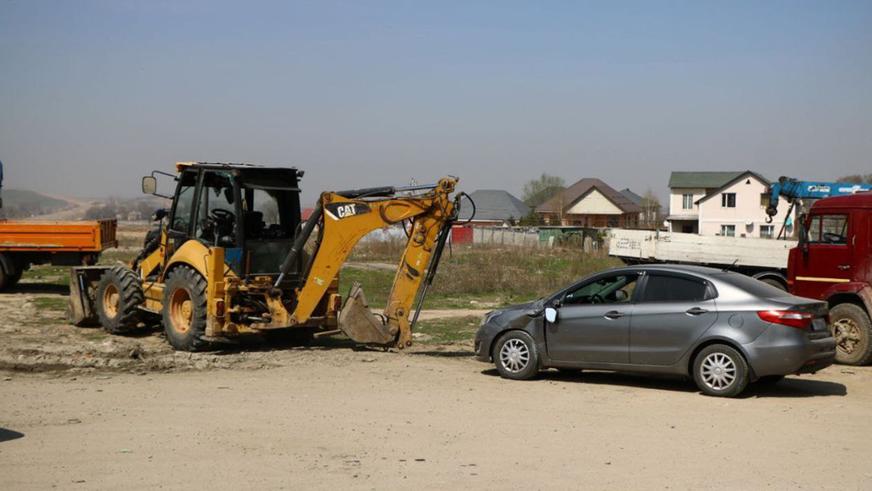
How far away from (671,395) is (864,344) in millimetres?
5455

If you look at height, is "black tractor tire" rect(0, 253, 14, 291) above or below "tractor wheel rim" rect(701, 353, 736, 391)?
above

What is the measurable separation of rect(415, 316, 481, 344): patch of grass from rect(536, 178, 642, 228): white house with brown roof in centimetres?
7794

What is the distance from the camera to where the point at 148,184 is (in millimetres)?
15438

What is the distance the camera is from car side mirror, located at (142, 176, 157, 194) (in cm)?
1540

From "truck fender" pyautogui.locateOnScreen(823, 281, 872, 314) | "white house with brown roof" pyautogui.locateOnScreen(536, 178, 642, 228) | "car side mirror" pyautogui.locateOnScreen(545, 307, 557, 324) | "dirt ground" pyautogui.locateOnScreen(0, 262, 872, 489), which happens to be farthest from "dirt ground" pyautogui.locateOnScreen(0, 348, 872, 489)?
"white house with brown roof" pyautogui.locateOnScreen(536, 178, 642, 228)

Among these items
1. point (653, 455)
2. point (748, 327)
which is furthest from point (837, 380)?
point (653, 455)

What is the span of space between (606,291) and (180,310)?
7074 mm

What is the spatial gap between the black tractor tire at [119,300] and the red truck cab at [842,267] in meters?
11.7

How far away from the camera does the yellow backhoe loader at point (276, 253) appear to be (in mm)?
14758

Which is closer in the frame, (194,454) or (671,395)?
(194,454)

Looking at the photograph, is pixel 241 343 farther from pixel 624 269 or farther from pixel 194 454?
pixel 194 454

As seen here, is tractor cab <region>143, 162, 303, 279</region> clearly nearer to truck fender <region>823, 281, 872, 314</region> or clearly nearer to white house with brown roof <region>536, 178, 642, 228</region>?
truck fender <region>823, 281, 872, 314</region>

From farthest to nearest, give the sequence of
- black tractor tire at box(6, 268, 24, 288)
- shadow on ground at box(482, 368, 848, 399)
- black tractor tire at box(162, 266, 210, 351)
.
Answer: black tractor tire at box(6, 268, 24, 288) → black tractor tire at box(162, 266, 210, 351) → shadow on ground at box(482, 368, 848, 399)

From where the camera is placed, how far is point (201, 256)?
15.0 metres
